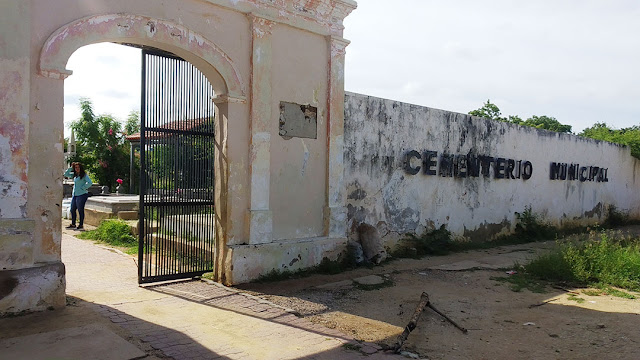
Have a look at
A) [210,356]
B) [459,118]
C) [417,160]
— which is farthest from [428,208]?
[210,356]

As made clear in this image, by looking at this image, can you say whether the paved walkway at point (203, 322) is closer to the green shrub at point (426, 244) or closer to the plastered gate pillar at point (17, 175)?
the plastered gate pillar at point (17, 175)

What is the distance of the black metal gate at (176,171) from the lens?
234 inches

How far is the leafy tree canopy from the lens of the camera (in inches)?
960

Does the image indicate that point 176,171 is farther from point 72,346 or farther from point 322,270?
point 72,346

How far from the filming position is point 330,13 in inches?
278

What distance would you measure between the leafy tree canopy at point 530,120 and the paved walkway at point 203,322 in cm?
2068

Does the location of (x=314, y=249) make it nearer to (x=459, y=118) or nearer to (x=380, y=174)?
(x=380, y=174)

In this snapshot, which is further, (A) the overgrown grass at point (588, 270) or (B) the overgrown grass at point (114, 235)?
(B) the overgrown grass at point (114, 235)

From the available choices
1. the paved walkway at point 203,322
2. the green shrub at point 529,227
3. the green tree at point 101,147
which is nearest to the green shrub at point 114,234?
the paved walkway at point 203,322

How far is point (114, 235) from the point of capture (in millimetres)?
8891

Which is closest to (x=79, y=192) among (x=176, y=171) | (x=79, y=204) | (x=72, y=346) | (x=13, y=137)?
(x=79, y=204)

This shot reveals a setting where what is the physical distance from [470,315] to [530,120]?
25.1 m

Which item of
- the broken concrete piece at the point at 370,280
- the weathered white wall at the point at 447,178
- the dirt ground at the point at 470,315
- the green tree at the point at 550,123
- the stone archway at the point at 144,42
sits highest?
the green tree at the point at 550,123

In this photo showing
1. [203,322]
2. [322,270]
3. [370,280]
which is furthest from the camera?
[322,270]
